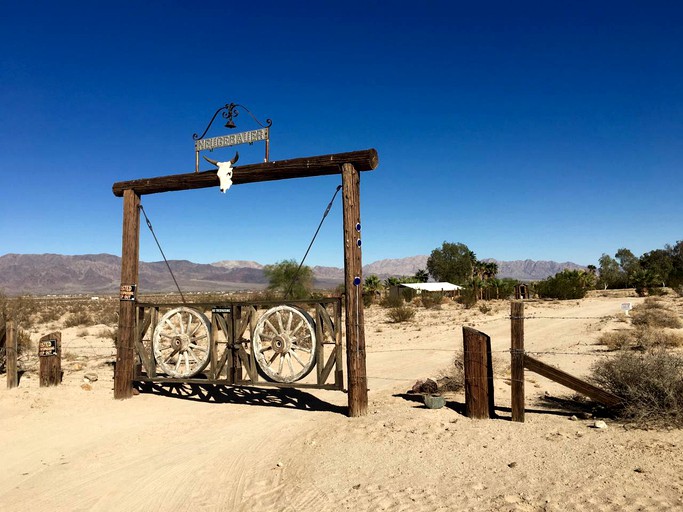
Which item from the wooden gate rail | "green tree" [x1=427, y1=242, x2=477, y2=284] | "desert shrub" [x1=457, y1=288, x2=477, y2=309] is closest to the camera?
the wooden gate rail

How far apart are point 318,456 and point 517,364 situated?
2.92 metres

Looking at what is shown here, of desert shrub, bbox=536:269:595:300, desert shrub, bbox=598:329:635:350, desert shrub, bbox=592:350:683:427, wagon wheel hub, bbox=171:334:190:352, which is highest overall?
desert shrub, bbox=536:269:595:300

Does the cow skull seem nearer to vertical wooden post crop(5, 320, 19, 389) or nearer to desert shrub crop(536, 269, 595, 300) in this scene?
vertical wooden post crop(5, 320, 19, 389)

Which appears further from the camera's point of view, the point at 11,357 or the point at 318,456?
the point at 11,357

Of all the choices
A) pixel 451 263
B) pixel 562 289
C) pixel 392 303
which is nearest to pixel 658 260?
pixel 451 263

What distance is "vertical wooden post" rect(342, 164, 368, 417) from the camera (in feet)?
23.8

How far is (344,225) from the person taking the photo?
748 cm

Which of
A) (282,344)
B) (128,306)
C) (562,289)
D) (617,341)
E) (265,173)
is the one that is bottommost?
(617,341)

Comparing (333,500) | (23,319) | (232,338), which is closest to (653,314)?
Answer: (232,338)

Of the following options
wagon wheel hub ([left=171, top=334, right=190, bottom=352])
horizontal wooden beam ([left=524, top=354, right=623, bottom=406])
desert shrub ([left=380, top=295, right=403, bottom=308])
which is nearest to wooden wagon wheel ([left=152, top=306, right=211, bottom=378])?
wagon wheel hub ([left=171, top=334, right=190, bottom=352])

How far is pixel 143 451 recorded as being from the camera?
6156 mm

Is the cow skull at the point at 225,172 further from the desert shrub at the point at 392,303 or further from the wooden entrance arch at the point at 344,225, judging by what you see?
the desert shrub at the point at 392,303

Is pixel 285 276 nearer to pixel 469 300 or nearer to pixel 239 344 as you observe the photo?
pixel 469 300

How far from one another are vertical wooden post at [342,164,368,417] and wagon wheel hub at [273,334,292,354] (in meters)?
1.24
